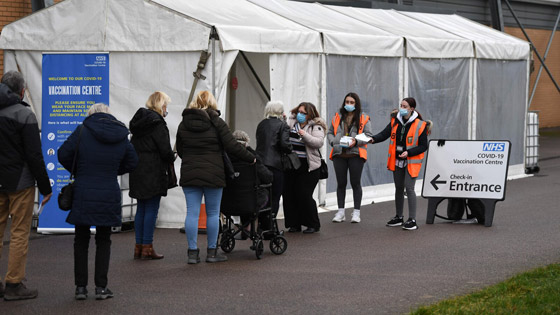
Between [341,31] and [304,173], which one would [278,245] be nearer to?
[304,173]

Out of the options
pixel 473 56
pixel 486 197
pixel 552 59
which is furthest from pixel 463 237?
pixel 552 59

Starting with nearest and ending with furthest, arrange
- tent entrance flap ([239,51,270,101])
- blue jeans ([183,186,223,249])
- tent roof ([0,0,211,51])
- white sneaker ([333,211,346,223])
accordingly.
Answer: blue jeans ([183,186,223,249]), tent roof ([0,0,211,51]), white sneaker ([333,211,346,223]), tent entrance flap ([239,51,270,101])

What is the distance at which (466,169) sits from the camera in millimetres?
13250

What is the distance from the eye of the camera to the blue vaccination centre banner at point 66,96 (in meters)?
12.4

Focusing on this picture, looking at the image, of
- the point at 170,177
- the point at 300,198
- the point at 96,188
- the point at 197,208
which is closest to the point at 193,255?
the point at 197,208

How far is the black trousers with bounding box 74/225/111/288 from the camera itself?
8195 millimetres

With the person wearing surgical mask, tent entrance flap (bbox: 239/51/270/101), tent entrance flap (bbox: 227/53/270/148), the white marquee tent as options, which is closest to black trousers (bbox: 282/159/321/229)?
the person wearing surgical mask

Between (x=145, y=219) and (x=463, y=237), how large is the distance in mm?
4042

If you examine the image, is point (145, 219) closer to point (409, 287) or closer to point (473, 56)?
point (409, 287)

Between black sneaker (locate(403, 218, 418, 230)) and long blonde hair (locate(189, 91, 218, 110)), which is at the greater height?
long blonde hair (locate(189, 91, 218, 110))

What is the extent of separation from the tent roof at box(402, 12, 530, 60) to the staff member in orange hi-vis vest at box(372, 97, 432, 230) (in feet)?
19.8

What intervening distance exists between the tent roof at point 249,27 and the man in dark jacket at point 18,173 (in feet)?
14.3

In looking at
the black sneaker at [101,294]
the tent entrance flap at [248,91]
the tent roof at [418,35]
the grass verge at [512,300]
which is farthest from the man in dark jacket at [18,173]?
the tent roof at [418,35]

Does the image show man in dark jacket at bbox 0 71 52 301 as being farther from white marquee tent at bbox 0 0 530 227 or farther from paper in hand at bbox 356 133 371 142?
paper in hand at bbox 356 133 371 142
